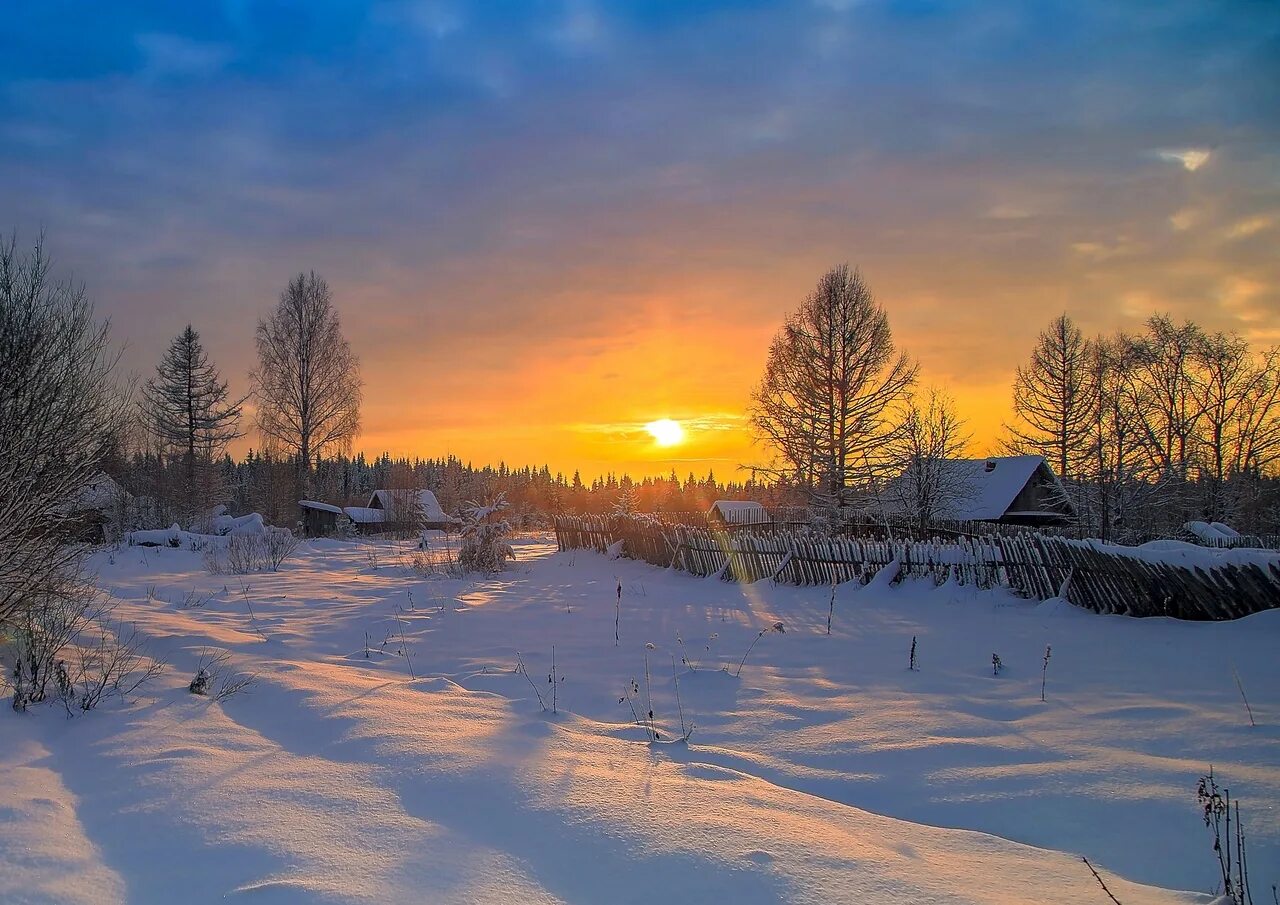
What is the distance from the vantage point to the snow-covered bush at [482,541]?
15.8 m

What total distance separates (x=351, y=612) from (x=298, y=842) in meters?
7.80

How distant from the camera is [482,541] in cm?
1595

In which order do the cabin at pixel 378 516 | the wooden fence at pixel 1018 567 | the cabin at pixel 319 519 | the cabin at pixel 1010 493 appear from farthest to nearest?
the cabin at pixel 378 516
the cabin at pixel 319 519
the cabin at pixel 1010 493
the wooden fence at pixel 1018 567

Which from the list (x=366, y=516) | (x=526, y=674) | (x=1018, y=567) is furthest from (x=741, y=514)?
(x=366, y=516)


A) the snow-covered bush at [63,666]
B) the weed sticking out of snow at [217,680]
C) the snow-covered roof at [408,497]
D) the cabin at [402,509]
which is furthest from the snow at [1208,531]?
the cabin at [402,509]

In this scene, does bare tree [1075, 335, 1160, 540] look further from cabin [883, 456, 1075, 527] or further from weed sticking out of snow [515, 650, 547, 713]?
weed sticking out of snow [515, 650, 547, 713]

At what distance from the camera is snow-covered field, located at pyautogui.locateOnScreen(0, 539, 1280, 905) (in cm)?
266

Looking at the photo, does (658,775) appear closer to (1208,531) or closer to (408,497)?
(1208,531)

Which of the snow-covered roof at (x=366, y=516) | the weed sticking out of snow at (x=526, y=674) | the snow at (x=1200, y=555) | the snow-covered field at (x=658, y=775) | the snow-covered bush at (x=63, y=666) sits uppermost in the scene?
the snow at (x=1200, y=555)

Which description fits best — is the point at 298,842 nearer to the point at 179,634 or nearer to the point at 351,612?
the point at 179,634

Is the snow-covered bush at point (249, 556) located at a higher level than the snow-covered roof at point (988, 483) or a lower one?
lower

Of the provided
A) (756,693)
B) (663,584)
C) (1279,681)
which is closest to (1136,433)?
(663,584)

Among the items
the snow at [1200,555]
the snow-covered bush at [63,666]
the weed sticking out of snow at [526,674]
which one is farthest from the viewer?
the snow at [1200,555]

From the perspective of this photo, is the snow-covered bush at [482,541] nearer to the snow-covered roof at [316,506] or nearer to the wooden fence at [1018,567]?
the wooden fence at [1018,567]
